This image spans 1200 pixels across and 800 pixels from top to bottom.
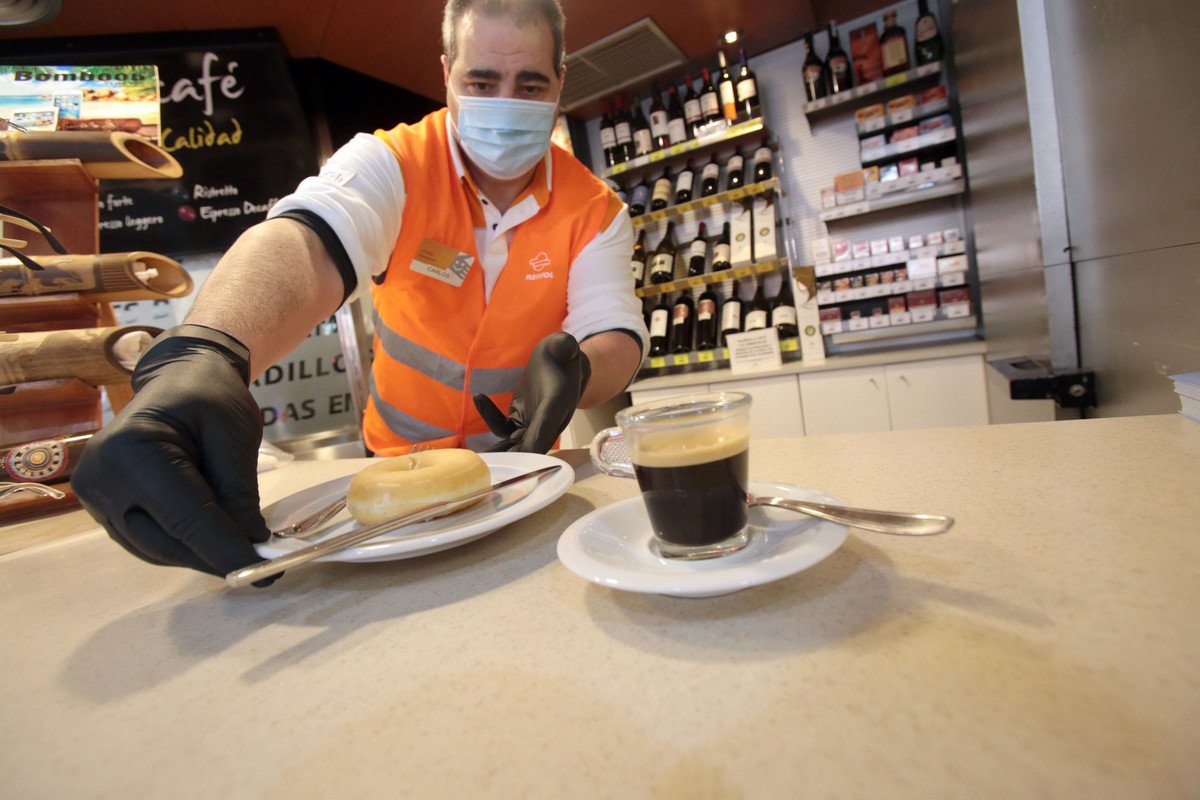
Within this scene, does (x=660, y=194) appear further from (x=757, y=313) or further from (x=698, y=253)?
(x=757, y=313)

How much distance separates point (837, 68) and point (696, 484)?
363 cm

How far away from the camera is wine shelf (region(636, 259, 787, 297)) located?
3.43 m

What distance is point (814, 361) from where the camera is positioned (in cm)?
339

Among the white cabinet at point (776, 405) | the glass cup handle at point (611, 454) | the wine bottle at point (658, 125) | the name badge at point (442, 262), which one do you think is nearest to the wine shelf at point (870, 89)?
the wine bottle at point (658, 125)

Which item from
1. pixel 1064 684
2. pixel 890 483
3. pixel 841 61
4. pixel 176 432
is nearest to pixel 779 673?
pixel 1064 684

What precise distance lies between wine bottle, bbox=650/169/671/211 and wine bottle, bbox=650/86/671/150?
224mm

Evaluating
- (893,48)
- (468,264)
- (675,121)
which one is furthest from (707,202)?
(468,264)

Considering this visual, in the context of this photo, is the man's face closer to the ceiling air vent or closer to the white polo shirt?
the white polo shirt

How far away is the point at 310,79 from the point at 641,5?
6.29 ft

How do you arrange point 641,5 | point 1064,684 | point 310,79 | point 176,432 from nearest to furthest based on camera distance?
point 1064,684 < point 176,432 < point 641,5 < point 310,79

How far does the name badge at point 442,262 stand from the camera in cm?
154

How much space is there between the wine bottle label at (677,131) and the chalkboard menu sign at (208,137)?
2.16m

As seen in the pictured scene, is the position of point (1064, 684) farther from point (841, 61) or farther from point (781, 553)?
point (841, 61)

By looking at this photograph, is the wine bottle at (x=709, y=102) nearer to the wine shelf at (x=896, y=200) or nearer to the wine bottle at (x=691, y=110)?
the wine bottle at (x=691, y=110)
